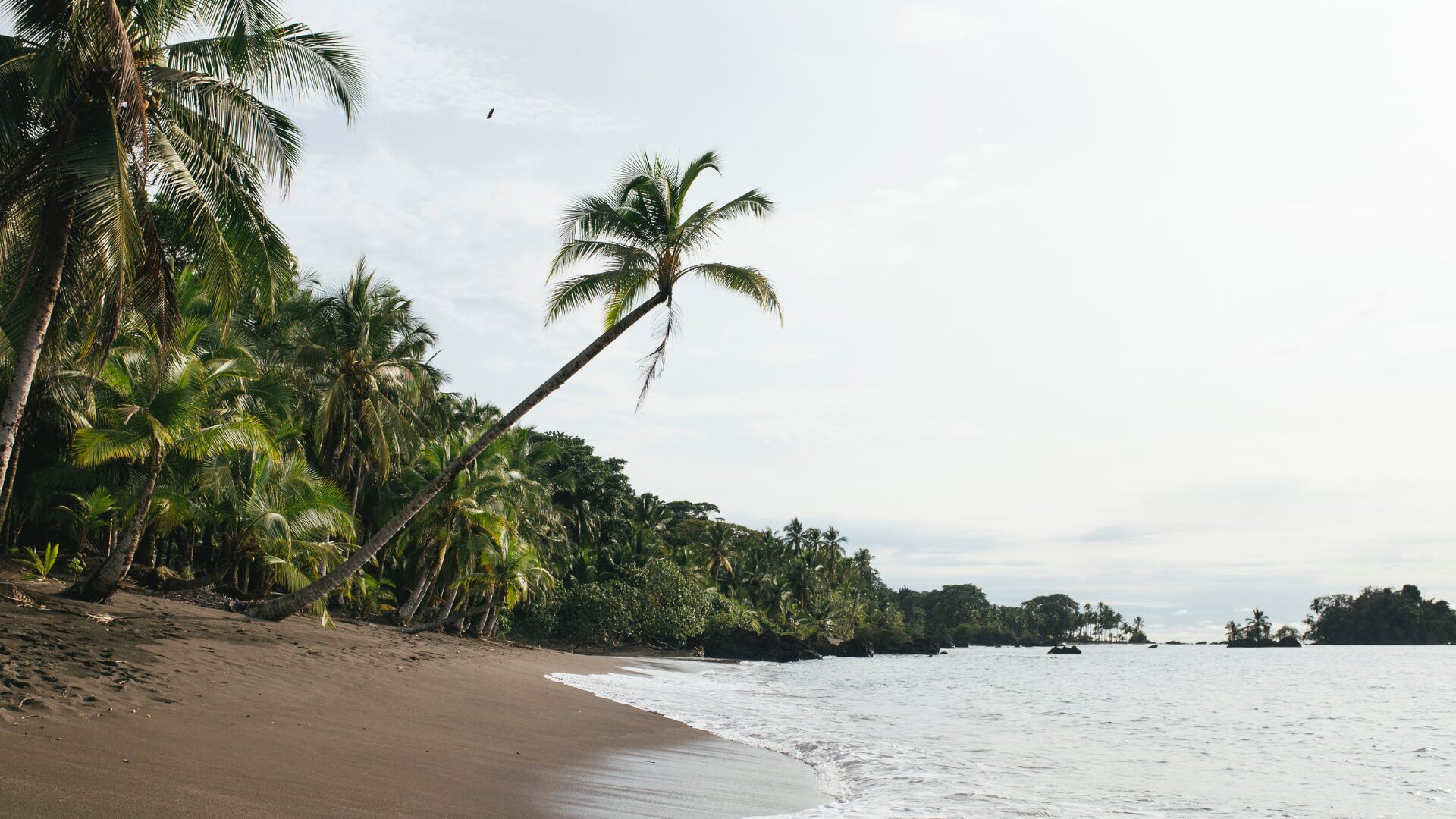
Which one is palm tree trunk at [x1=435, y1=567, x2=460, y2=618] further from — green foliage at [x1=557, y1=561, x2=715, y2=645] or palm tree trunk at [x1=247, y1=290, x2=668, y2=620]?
palm tree trunk at [x1=247, y1=290, x2=668, y2=620]

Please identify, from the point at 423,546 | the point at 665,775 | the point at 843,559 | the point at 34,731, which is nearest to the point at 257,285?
the point at 34,731

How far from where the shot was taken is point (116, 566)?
500 inches

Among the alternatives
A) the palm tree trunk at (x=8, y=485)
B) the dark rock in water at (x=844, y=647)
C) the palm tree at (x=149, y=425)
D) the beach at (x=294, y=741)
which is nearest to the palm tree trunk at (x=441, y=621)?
the palm tree trunk at (x=8, y=485)

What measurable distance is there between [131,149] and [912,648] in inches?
3463

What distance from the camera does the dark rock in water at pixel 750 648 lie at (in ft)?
195

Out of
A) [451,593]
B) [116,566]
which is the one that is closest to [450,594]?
[451,593]

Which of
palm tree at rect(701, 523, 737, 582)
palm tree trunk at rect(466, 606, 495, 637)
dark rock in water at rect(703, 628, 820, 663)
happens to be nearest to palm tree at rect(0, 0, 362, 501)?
palm tree trunk at rect(466, 606, 495, 637)

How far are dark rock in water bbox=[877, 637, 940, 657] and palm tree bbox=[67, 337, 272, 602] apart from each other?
262 ft

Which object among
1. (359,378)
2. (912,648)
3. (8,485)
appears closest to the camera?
(8,485)

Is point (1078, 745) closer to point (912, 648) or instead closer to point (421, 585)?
point (421, 585)

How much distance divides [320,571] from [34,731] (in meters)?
17.7

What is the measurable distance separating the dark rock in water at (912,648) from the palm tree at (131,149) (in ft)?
272

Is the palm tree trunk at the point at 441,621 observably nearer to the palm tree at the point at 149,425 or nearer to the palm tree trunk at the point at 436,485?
the palm tree trunk at the point at 436,485

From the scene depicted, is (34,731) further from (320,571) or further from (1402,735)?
(1402,735)
